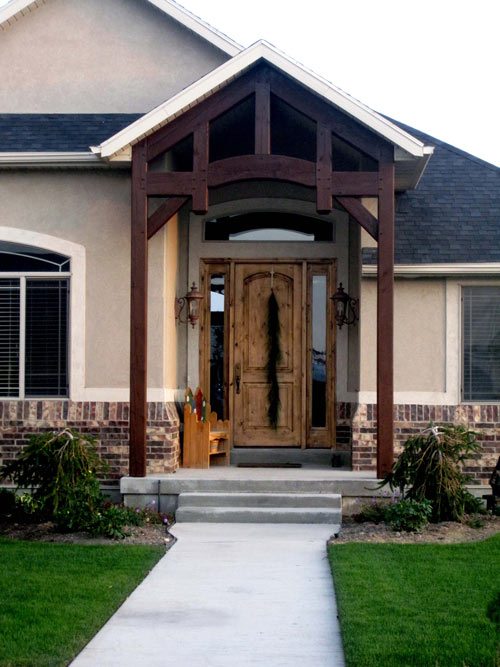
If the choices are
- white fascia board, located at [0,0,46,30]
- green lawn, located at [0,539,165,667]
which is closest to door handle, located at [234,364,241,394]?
green lawn, located at [0,539,165,667]

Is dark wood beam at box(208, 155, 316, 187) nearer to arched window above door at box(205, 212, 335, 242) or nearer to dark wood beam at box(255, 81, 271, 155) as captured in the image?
dark wood beam at box(255, 81, 271, 155)

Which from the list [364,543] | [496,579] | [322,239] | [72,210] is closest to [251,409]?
[322,239]

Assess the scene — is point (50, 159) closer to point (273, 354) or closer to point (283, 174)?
point (283, 174)

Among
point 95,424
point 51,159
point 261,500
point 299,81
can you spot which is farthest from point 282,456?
point 299,81

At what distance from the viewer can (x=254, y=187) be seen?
13.9m

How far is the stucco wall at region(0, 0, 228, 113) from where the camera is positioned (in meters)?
13.9

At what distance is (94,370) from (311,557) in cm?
417

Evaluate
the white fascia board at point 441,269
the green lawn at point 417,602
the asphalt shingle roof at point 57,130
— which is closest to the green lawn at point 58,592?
the green lawn at point 417,602

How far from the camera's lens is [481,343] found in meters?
12.9

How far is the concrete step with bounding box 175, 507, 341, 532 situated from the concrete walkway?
0.48 m

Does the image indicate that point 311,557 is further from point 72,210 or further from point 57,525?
point 72,210

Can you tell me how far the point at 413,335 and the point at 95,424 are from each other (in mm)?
3914

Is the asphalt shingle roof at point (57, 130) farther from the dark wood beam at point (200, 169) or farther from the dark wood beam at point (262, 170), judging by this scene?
the dark wood beam at point (262, 170)

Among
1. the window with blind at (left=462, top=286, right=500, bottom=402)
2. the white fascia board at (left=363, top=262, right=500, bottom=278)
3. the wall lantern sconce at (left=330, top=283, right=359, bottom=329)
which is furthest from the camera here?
the wall lantern sconce at (left=330, top=283, right=359, bottom=329)
